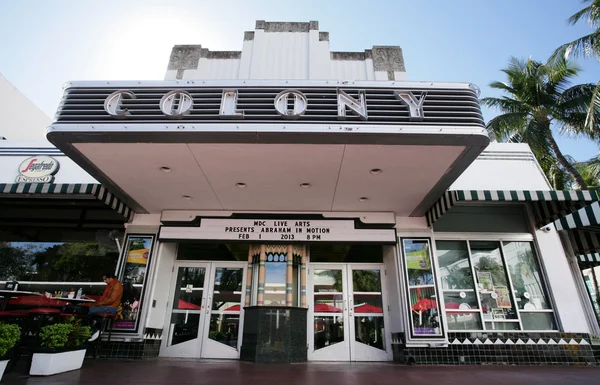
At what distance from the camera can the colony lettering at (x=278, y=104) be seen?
14.2ft

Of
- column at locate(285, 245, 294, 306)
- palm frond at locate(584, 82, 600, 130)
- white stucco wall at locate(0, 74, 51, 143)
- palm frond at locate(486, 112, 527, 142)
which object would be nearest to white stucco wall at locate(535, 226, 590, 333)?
column at locate(285, 245, 294, 306)

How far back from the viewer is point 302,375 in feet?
15.1

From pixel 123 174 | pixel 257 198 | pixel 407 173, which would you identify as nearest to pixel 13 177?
pixel 123 174

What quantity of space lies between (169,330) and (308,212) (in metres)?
3.88

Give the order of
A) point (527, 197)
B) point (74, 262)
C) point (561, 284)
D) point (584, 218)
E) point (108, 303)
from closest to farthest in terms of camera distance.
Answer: point (584, 218), point (108, 303), point (527, 197), point (561, 284), point (74, 262)

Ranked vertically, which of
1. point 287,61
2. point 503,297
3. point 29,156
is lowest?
point 503,297

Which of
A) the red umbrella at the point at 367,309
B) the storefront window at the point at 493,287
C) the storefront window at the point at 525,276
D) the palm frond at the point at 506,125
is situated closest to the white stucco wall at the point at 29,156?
the red umbrella at the point at 367,309

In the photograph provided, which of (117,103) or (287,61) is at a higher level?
(287,61)

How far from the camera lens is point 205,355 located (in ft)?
21.8

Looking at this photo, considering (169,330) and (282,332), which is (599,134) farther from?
(169,330)

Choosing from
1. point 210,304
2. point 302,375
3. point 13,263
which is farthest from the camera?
point 13,263

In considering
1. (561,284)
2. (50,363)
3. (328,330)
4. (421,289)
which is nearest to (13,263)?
(50,363)

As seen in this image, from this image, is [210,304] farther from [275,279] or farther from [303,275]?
[303,275]

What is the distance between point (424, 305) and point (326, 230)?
2.40 metres
